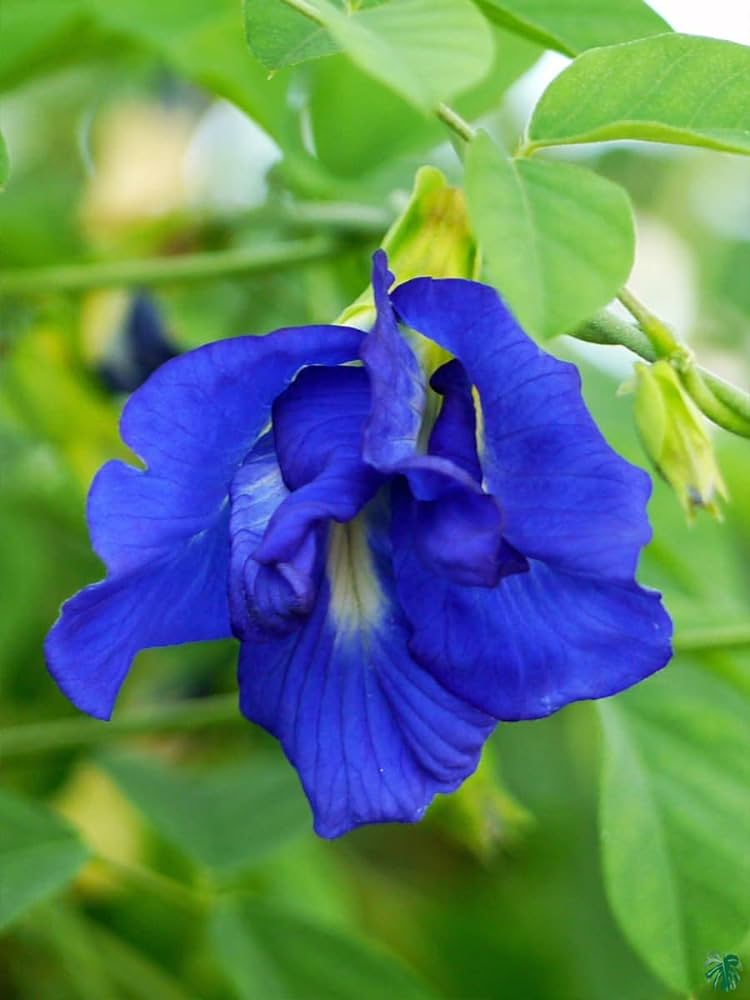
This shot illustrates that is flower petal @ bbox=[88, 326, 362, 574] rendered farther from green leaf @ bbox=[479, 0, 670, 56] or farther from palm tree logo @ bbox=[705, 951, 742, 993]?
palm tree logo @ bbox=[705, 951, 742, 993]

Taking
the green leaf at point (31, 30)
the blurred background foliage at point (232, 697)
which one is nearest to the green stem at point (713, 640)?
the blurred background foliage at point (232, 697)

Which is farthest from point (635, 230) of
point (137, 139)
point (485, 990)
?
point (137, 139)

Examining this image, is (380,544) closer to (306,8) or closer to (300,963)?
(306,8)

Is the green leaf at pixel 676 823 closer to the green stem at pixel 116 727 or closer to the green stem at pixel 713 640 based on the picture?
the green stem at pixel 713 640

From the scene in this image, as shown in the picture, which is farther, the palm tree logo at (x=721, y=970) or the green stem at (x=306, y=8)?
the palm tree logo at (x=721, y=970)

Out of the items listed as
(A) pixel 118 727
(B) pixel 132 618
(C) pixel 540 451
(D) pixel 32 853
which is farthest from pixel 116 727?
(C) pixel 540 451

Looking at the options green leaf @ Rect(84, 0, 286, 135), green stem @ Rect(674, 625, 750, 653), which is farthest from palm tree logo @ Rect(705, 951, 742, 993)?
green leaf @ Rect(84, 0, 286, 135)
